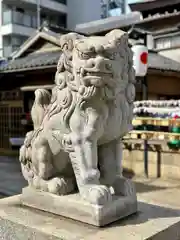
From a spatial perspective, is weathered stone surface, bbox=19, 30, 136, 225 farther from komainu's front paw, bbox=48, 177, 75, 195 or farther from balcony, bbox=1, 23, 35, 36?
balcony, bbox=1, 23, 35, 36

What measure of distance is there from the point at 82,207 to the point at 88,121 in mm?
534

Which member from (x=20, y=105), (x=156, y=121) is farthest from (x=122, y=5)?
(x=156, y=121)

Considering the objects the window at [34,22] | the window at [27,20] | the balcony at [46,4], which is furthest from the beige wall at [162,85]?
the balcony at [46,4]

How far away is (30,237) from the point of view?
6.48 feet

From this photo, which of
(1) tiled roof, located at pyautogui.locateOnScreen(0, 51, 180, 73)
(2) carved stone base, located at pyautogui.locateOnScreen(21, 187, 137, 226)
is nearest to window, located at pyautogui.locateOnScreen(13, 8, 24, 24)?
(1) tiled roof, located at pyautogui.locateOnScreen(0, 51, 180, 73)

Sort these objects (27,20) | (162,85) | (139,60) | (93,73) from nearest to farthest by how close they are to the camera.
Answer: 1. (93,73)
2. (139,60)
3. (162,85)
4. (27,20)

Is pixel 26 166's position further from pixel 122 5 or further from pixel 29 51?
pixel 122 5

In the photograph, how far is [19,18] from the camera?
17.7m

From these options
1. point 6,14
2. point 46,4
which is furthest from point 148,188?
point 46,4

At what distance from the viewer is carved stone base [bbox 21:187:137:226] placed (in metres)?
1.95

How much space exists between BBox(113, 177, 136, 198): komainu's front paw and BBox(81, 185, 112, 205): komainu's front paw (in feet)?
0.67

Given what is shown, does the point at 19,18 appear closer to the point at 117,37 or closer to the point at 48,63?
the point at 48,63

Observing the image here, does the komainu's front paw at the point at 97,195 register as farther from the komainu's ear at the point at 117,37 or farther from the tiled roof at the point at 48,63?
the tiled roof at the point at 48,63

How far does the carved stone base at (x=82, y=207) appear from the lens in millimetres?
1945
